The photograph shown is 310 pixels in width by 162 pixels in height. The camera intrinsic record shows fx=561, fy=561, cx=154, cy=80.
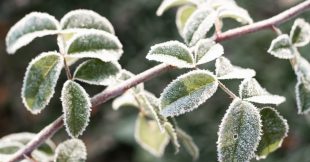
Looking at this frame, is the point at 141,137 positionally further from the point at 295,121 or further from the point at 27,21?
the point at 295,121

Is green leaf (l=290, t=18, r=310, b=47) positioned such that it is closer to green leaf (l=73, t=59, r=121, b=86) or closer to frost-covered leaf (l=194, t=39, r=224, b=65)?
frost-covered leaf (l=194, t=39, r=224, b=65)

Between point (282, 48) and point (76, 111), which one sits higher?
point (76, 111)

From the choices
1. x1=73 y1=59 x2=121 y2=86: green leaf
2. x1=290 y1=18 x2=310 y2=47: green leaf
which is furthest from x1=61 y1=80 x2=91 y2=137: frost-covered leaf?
x1=290 y1=18 x2=310 y2=47: green leaf

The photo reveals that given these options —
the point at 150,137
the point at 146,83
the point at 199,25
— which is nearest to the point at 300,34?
the point at 199,25

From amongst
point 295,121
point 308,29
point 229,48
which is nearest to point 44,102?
point 308,29

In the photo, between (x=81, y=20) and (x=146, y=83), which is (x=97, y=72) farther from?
(x=146, y=83)

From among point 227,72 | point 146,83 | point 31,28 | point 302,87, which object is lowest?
point 146,83

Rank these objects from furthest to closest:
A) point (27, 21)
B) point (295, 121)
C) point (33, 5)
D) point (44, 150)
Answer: point (33, 5) → point (295, 121) → point (44, 150) → point (27, 21)
